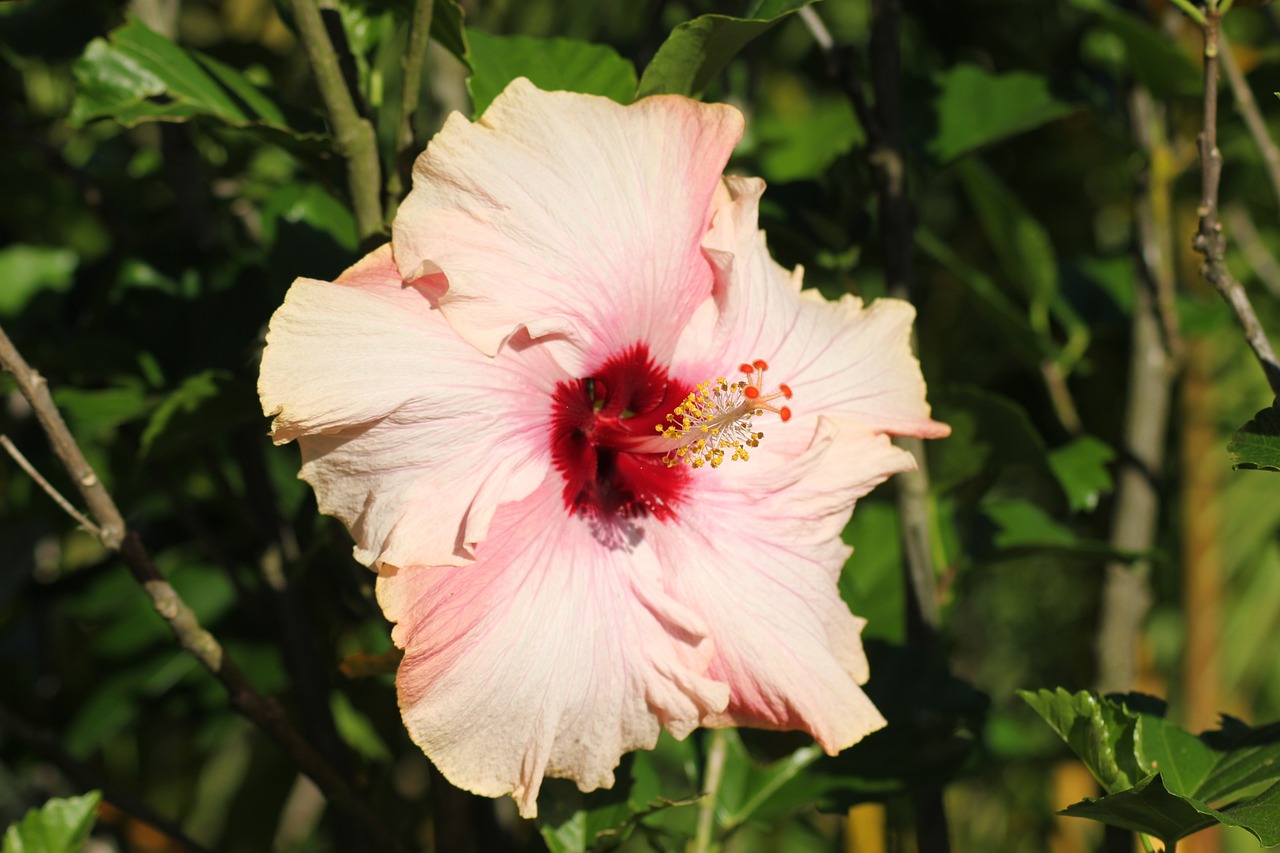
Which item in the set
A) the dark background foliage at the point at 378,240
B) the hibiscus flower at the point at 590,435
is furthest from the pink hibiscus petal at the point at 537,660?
the dark background foliage at the point at 378,240

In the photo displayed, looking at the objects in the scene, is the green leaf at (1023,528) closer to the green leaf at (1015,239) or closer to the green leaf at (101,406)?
the green leaf at (1015,239)

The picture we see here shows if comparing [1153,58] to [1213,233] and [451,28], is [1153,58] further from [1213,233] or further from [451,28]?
[451,28]

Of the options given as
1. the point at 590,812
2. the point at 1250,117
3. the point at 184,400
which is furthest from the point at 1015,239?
the point at 184,400

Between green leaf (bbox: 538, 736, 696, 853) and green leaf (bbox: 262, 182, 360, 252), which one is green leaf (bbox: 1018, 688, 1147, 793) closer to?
green leaf (bbox: 538, 736, 696, 853)

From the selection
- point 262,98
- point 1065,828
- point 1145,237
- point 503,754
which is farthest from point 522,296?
point 1065,828

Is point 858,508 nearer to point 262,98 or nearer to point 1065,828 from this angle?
point 262,98

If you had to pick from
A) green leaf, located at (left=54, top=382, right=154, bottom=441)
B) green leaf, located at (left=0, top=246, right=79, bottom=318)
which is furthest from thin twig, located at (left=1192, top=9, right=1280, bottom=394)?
green leaf, located at (left=0, top=246, right=79, bottom=318)

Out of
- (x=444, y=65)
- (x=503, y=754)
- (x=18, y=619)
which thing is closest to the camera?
(x=503, y=754)
